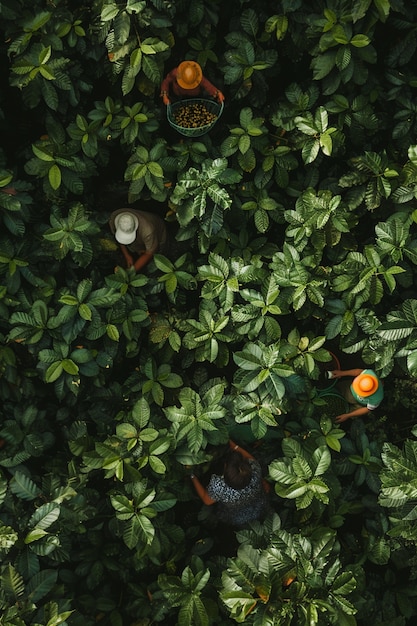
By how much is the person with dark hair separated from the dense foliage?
0.42 feet

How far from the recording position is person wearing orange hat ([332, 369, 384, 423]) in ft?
11.6

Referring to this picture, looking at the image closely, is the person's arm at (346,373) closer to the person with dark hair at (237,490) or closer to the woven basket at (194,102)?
the person with dark hair at (237,490)

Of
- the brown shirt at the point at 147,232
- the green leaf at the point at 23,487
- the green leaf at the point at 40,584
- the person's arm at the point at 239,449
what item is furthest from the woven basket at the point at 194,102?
the green leaf at the point at 40,584

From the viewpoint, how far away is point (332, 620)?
287 centimetres

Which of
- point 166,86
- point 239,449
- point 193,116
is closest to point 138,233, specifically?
point 193,116

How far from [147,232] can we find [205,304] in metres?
0.56

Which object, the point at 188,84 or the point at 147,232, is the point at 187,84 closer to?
the point at 188,84

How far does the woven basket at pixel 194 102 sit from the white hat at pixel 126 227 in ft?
2.04

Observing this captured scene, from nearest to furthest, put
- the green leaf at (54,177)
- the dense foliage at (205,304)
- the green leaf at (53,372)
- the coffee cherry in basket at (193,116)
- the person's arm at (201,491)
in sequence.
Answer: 1. the dense foliage at (205,304)
2. the green leaf at (53,372)
3. the green leaf at (54,177)
4. the person's arm at (201,491)
5. the coffee cherry in basket at (193,116)

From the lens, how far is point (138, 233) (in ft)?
12.2

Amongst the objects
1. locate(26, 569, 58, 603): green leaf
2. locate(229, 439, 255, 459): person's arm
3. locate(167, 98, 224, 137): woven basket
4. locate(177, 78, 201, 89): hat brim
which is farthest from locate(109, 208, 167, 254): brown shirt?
locate(26, 569, 58, 603): green leaf

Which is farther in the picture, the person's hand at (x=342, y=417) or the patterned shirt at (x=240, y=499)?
the person's hand at (x=342, y=417)

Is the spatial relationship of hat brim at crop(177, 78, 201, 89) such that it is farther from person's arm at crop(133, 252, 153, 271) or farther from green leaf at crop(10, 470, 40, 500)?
green leaf at crop(10, 470, 40, 500)

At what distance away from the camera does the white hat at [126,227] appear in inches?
140
